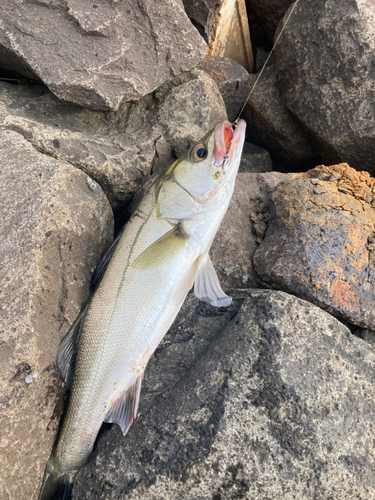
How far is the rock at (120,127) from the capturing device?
9.08ft

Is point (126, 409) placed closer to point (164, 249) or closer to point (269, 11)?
point (164, 249)

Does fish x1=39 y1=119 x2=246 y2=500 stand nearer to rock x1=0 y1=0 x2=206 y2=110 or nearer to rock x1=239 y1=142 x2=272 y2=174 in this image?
rock x1=0 y1=0 x2=206 y2=110

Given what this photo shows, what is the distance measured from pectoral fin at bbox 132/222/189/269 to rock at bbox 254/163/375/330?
70cm

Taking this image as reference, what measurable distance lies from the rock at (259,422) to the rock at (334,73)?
2.20 meters

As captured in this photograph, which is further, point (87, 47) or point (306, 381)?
point (87, 47)

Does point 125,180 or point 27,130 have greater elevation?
point 27,130

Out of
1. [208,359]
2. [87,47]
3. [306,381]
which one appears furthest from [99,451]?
[87,47]

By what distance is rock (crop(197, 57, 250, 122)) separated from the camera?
414 cm

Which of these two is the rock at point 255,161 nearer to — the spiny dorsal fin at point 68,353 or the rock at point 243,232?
the rock at point 243,232

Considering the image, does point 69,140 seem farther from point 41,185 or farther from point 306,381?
point 306,381

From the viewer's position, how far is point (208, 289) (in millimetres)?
2373

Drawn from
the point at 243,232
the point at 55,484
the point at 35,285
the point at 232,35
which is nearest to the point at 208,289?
the point at 243,232

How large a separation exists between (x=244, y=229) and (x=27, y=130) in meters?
1.76

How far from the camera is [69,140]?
282cm
